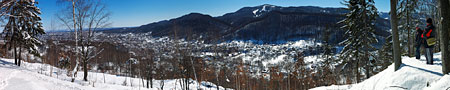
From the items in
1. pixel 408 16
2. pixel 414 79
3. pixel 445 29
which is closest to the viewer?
pixel 445 29

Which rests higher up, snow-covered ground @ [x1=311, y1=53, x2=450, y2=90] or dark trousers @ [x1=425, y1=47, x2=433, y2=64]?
dark trousers @ [x1=425, y1=47, x2=433, y2=64]

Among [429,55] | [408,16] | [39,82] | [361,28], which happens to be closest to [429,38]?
[429,55]


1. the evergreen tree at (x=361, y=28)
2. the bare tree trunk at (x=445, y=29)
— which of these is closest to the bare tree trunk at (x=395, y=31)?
the bare tree trunk at (x=445, y=29)

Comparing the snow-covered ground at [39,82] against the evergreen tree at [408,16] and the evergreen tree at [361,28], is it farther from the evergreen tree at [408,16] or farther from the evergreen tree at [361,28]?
the evergreen tree at [408,16]

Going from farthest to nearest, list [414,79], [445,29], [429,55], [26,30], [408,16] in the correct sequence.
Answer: [26,30] → [408,16] → [429,55] → [414,79] → [445,29]

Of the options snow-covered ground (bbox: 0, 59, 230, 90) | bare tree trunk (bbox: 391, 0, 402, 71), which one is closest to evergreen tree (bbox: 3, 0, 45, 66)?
snow-covered ground (bbox: 0, 59, 230, 90)

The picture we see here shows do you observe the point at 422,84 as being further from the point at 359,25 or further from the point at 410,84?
the point at 359,25

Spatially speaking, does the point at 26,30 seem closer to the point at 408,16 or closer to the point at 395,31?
the point at 395,31

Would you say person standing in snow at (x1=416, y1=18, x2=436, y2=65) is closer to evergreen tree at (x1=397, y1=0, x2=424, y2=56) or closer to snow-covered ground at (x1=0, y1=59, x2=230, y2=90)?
evergreen tree at (x1=397, y1=0, x2=424, y2=56)

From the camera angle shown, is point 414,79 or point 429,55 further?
point 429,55

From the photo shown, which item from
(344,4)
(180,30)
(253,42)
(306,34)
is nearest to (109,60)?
(180,30)

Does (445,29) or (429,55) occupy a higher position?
(445,29)
